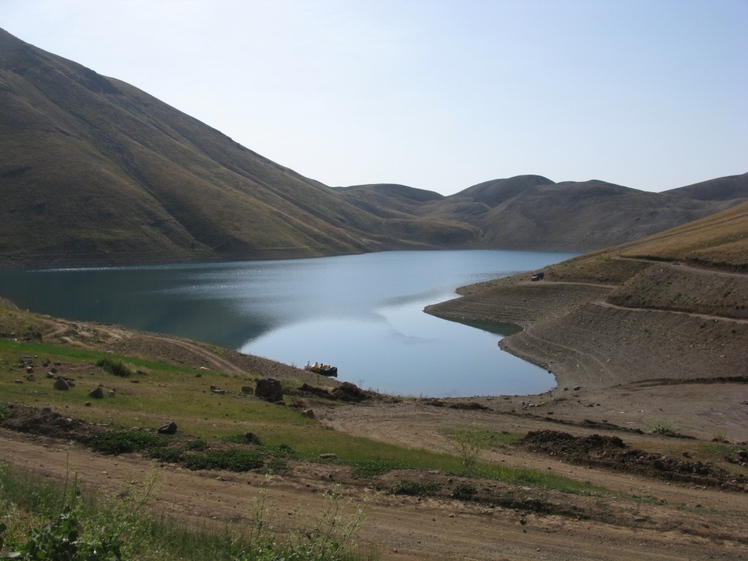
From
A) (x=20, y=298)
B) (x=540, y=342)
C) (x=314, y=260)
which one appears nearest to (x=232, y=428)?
(x=540, y=342)

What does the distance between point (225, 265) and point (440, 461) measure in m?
125

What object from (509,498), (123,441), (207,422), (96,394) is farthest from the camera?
(96,394)

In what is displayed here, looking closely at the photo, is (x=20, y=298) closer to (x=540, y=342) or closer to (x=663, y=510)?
(x=540, y=342)

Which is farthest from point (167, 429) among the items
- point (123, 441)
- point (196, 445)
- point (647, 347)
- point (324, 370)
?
point (647, 347)

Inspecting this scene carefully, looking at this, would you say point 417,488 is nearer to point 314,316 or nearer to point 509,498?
point 509,498

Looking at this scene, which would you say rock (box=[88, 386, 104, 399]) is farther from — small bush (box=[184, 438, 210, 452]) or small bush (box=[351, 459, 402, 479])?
small bush (box=[351, 459, 402, 479])

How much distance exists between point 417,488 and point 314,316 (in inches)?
2303

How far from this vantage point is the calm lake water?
45.1m

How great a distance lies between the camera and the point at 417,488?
12.1 m

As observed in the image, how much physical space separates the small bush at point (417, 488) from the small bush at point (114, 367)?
1737cm

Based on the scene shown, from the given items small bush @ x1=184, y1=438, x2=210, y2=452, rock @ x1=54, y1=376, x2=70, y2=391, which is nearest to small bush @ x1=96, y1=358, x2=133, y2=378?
rock @ x1=54, y1=376, x2=70, y2=391

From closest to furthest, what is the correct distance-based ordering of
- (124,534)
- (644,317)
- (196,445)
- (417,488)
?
(124,534)
(417,488)
(196,445)
(644,317)

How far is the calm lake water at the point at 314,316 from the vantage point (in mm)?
45062

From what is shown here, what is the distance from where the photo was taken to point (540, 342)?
2061 inches
